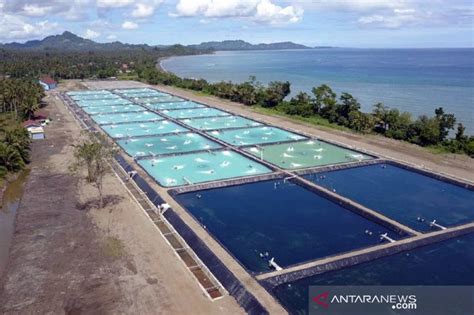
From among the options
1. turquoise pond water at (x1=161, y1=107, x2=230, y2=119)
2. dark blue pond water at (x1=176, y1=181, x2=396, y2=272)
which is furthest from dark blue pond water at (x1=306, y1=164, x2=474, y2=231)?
turquoise pond water at (x1=161, y1=107, x2=230, y2=119)

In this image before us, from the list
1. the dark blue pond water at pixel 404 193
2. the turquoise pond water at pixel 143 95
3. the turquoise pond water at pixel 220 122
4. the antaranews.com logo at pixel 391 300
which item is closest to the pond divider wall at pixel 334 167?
the dark blue pond water at pixel 404 193

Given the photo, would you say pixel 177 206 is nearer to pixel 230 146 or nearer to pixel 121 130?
pixel 230 146

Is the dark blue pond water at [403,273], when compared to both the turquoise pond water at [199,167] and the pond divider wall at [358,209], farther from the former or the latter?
the turquoise pond water at [199,167]

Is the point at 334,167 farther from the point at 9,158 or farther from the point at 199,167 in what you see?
the point at 9,158

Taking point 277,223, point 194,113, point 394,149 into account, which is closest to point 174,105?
point 194,113

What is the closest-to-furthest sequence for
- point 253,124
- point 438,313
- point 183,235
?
point 438,313
point 183,235
point 253,124

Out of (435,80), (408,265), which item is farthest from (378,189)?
(435,80)

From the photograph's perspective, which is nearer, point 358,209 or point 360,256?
point 360,256

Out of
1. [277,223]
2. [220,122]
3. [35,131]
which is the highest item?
[35,131]
